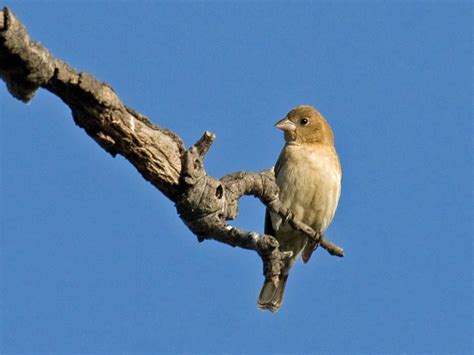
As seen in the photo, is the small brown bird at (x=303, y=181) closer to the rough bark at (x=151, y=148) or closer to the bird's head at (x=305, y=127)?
the bird's head at (x=305, y=127)

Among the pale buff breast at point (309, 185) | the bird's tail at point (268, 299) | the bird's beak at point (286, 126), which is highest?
the bird's beak at point (286, 126)

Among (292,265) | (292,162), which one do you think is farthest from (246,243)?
(292,265)

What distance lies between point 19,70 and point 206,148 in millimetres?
1465

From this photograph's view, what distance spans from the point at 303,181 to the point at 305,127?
878mm

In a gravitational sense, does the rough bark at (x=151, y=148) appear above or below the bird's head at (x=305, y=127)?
below

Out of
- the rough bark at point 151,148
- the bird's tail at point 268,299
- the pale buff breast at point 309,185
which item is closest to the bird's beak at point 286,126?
the pale buff breast at point 309,185

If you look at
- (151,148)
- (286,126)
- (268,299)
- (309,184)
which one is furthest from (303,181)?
(151,148)

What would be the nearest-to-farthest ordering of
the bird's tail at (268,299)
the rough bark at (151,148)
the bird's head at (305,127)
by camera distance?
the rough bark at (151,148) → the bird's tail at (268,299) → the bird's head at (305,127)

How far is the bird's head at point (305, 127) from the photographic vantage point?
30.0ft

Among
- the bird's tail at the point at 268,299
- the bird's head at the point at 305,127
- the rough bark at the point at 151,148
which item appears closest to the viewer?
the rough bark at the point at 151,148

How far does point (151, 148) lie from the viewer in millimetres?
5039

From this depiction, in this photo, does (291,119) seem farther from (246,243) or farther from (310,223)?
(246,243)

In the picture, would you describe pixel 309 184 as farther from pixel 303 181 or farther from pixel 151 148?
pixel 151 148

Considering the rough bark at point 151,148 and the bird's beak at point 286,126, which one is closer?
the rough bark at point 151,148
